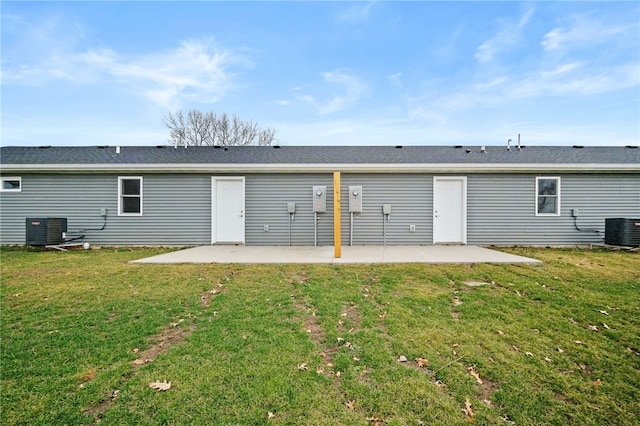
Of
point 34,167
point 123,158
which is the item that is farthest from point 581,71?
point 34,167

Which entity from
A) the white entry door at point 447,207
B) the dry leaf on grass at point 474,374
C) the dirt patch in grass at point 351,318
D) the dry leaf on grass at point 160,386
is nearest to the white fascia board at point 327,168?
the white entry door at point 447,207

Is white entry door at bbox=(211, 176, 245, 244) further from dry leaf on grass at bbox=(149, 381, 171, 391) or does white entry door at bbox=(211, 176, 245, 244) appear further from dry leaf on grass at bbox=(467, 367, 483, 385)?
dry leaf on grass at bbox=(467, 367, 483, 385)

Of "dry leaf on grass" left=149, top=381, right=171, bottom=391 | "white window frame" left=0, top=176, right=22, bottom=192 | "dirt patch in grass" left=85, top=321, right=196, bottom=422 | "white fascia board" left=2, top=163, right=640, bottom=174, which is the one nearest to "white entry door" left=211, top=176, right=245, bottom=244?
"white fascia board" left=2, top=163, right=640, bottom=174

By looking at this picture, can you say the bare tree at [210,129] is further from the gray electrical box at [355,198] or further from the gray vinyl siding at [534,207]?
the gray vinyl siding at [534,207]

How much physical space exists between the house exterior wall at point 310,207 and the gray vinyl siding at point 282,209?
32 mm

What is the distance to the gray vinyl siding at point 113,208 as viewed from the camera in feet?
30.9

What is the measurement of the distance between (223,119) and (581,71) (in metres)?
21.8

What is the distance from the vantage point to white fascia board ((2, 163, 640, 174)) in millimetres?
8898

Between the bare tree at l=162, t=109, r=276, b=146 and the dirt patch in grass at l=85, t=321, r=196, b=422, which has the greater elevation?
the bare tree at l=162, t=109, r=276, b=146

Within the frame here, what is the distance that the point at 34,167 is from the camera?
9117 millimetres

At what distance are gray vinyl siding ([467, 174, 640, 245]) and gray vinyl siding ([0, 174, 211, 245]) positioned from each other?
28.6 feet

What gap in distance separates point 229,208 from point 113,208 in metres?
3.73

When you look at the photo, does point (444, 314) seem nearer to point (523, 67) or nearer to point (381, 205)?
point (381, 205)

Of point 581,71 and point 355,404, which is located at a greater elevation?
point 581,71
